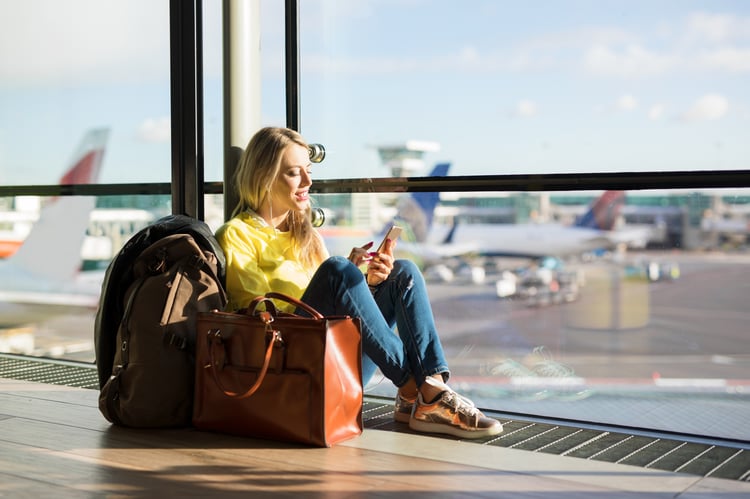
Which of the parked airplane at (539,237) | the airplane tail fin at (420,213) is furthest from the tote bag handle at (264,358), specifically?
the parked airplane at (539,237)

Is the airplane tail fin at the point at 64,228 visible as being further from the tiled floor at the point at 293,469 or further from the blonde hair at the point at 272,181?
the tiled floor at the point at 293,469

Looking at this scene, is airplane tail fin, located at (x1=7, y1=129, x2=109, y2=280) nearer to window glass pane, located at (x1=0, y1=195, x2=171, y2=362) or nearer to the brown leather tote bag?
window glass pane, located at (x1=0, y1=195, x2=171, y2=362)

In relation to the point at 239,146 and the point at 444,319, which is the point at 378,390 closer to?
the point at 239,146

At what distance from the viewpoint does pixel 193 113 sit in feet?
10.8

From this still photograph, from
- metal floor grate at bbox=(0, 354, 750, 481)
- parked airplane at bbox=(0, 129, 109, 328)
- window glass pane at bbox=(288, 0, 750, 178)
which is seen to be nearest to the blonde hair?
metal floor grate at bbox=(0, 354, 750, 481)

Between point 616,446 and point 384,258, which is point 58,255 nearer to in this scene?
point 384,258

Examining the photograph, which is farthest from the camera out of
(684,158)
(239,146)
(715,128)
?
(684,158)

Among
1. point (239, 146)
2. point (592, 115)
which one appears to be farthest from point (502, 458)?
point (592, 115)

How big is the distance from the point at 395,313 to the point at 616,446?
0.71 m

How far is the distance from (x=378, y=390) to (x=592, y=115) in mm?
18146

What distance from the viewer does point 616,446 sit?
2258 millimetres

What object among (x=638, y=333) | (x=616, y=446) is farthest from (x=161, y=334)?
(x=638, y=333)

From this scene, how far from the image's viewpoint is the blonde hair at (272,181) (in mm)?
2652

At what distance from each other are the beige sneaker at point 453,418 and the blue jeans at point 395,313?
8 centimetres
